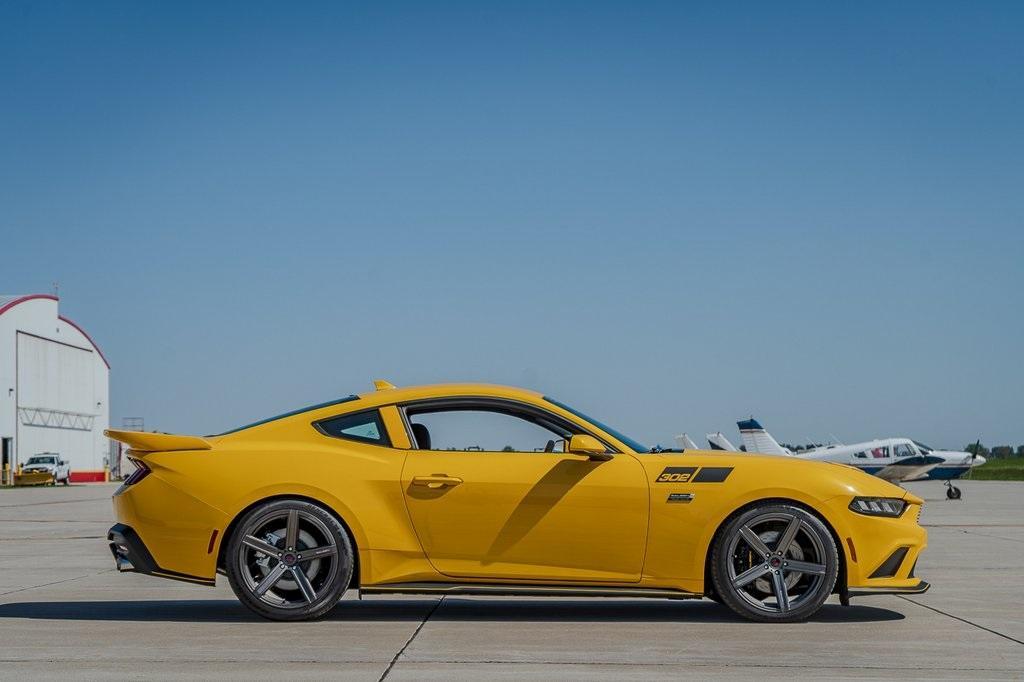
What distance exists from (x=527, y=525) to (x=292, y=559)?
142cm

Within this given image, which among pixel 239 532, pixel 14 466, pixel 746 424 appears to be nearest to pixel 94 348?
pixel 14 466

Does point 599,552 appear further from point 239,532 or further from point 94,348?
point 94,348

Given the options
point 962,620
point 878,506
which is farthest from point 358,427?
point 962,620

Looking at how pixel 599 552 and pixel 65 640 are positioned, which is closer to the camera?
pixel 65 640

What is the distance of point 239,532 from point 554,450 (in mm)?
1970

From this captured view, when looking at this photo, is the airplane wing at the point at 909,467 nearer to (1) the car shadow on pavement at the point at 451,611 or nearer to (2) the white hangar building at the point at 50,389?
(1) the car shadow on pavement at the point at 451,611

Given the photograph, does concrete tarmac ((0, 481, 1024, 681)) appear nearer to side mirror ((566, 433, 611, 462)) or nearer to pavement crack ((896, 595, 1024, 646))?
pavement crack ((896, 595, 1024, 646))

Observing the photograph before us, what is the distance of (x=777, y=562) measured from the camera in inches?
290

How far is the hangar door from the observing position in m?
64.1

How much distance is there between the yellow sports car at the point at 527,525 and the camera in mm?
7355

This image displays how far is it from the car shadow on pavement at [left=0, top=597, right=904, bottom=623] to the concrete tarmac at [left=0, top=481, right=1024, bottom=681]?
0.05ft

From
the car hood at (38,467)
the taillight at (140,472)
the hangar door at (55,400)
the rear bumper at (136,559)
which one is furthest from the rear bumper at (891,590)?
the hangar door at (55,400)

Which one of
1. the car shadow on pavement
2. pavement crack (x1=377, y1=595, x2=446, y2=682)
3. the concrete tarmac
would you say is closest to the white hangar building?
the concrete tarmac

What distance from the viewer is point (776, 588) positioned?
7.37 metres
